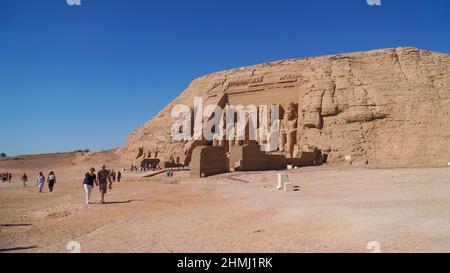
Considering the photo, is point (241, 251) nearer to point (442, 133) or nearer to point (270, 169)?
point (270, 169)

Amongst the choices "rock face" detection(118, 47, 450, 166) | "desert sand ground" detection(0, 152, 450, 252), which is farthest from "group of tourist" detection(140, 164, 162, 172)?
"desert sand ground" detection(0, 152, 450, 252)

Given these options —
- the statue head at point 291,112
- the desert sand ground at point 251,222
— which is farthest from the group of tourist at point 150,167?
the desert sand ground at point 251,222

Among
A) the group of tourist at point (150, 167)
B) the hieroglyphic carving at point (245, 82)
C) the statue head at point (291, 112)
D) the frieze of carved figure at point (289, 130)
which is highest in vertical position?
the hieroglyphic carving at point (245, 82)

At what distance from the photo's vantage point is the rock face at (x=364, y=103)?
25.6 meters

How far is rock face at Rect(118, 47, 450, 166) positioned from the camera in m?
25.6

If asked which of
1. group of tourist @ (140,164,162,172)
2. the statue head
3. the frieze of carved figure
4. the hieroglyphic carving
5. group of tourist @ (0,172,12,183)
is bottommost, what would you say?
group of tourist @ (0,172,12,183)

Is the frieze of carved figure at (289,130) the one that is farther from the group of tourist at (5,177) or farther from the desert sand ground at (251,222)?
the group of tourist at (5,177)

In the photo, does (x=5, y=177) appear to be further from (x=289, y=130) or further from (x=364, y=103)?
(x=364, y=103)

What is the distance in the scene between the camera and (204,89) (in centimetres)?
4162

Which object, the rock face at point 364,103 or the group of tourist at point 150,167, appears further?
the group of tourist at point 150,167

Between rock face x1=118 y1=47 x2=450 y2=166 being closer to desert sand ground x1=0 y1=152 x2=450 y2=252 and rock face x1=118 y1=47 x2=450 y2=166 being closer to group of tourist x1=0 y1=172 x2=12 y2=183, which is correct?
group of tourist x1=0 y1=172 x2=12 y2=183

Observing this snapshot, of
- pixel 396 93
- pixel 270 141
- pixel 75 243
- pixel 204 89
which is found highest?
pixel 204 89
